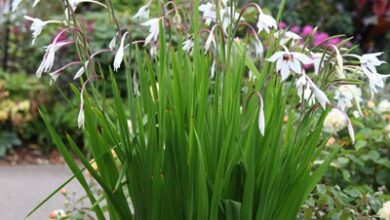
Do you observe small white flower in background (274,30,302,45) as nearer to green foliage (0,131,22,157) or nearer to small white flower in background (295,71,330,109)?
small white flower in background (295,71,330,109)

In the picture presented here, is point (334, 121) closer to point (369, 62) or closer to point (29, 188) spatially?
point (369, 62)

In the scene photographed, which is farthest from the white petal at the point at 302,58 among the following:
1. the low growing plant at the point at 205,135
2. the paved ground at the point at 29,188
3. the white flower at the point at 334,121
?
the paved ground at the point at 29,188

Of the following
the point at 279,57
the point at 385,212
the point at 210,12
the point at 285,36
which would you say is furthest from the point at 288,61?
the point at 385,212

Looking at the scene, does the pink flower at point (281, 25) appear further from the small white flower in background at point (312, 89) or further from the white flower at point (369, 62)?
the small white flower in background at point (312, 89)

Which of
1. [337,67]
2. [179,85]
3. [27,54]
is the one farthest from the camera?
[27,54]

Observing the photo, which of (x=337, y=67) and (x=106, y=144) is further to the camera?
(x=106, y=144)

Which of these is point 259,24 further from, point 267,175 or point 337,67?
point 267,175

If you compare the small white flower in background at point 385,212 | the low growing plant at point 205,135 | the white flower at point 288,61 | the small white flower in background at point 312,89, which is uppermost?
the white flower at point 288,61

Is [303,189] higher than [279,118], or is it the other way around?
[279,118]

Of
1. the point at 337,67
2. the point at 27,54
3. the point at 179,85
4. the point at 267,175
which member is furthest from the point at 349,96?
the point at 27,54
